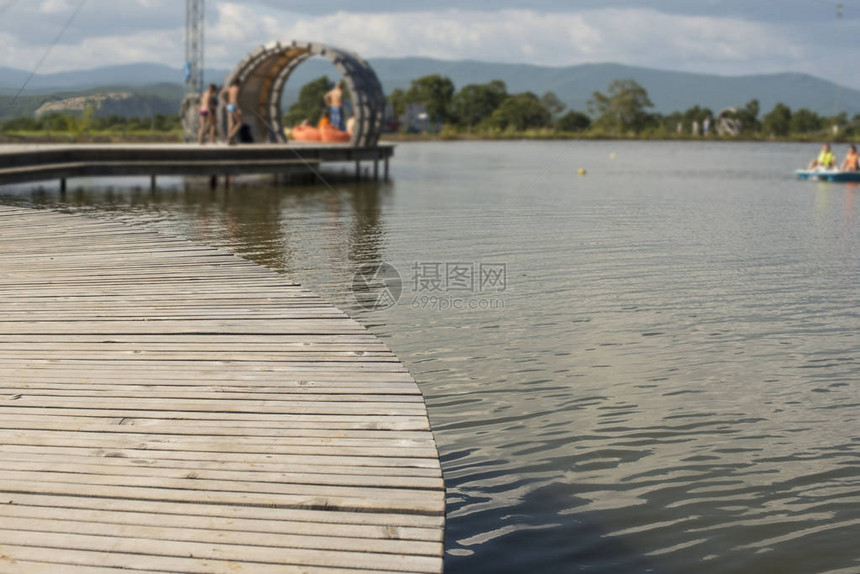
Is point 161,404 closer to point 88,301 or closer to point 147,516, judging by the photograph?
point 147,516

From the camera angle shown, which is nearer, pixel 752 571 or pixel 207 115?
pixel 752 571

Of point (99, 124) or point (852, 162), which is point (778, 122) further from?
point (99, 124)

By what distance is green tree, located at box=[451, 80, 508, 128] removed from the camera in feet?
295

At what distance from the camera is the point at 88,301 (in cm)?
672

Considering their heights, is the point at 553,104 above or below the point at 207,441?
above

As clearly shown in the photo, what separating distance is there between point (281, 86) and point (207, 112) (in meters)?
3.34

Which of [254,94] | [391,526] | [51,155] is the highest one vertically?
[254,94]

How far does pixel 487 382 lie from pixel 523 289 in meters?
3.11

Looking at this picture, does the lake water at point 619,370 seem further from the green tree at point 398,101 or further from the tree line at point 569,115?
the green tree at point 398,101

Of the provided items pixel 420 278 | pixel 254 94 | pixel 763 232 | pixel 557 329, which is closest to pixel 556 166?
pixel 254 94

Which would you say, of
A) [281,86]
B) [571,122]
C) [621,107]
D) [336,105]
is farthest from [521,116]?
[281,86]

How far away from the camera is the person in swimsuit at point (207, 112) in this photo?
2414cm

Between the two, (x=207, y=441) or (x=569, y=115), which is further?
(x=569, y=115)

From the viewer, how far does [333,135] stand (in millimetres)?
25594
